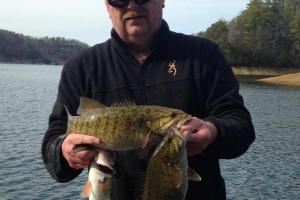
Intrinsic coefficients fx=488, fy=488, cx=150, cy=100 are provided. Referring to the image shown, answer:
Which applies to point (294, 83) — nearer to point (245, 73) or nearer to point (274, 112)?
point (245, 73)

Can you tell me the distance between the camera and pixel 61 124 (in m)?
4.30

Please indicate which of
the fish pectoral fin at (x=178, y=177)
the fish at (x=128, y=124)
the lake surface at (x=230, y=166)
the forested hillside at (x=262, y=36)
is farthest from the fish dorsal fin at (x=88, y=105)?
the forested hillside at (x=262, y=36)

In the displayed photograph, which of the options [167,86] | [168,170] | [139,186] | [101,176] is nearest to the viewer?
[168,170]

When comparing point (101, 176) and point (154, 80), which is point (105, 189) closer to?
point (101, 176)

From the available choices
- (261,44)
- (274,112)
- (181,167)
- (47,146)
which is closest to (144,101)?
(47,146)

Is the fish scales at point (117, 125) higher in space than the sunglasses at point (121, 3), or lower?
lower

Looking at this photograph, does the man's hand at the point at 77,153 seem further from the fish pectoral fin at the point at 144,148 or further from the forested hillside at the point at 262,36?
the forested hillside at the point at 262,36

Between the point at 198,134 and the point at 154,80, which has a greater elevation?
the point at 154,80

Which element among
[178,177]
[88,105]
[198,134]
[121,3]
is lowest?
[178,177]

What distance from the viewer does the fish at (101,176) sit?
342 cm

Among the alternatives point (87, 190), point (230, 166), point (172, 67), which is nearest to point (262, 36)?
point (230, 166)

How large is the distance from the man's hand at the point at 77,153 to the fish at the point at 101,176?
53 mm

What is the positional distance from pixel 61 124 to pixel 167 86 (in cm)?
99

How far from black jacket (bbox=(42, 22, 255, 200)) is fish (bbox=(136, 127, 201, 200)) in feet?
2.66
